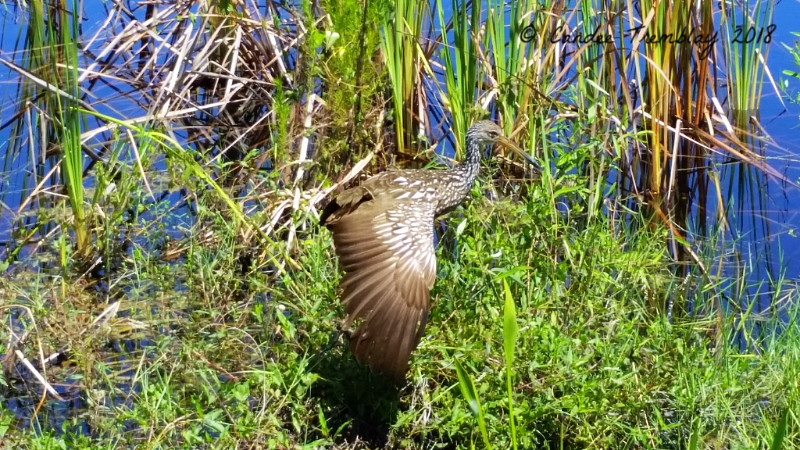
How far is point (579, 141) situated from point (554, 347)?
1.51 m

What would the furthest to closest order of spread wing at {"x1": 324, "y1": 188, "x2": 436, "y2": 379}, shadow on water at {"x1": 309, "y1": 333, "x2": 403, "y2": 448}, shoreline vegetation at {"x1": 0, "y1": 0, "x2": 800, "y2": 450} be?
shadow on water at {"x1": 309, "y1": 333, "x2": 403, "y2": 448}, shoreline vegetation at {"x1": 0, "y1": 0, "x2": 800, "y2": 450}, spread wing at {"x1": 324, "y1": 188, "x2": 436, "y2": 379}

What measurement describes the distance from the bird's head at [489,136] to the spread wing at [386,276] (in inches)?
24.8

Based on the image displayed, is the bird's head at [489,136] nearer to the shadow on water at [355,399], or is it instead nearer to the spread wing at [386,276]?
the spread wing at [386,276]

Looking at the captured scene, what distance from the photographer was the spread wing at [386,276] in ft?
10.2

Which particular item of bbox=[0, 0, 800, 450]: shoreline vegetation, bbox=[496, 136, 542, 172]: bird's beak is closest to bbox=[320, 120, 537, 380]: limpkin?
bbox=[0, 0, 800, 450]: shoreline vegetation

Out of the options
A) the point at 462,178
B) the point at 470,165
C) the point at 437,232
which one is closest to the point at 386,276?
the point at 462,178

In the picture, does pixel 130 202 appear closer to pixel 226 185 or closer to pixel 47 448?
pixel 226 185

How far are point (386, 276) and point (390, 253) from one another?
0.11m

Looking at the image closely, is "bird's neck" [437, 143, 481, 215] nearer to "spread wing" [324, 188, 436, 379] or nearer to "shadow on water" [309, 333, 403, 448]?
"spread wing" [324, 188, 436, 379]

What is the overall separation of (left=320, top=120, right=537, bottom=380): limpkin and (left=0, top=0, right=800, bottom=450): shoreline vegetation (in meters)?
0.16

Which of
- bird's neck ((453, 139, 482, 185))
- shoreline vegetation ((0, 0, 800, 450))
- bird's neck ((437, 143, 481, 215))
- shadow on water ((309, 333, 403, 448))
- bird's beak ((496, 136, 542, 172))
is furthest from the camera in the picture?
bird's beak ((496, 136, 542, 172))

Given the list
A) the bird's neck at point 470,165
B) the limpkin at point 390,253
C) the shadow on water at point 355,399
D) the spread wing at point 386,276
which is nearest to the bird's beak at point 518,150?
the bird's neck at point 470,165

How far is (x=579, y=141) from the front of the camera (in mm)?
4480

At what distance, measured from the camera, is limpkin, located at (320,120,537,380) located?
10.3ft
